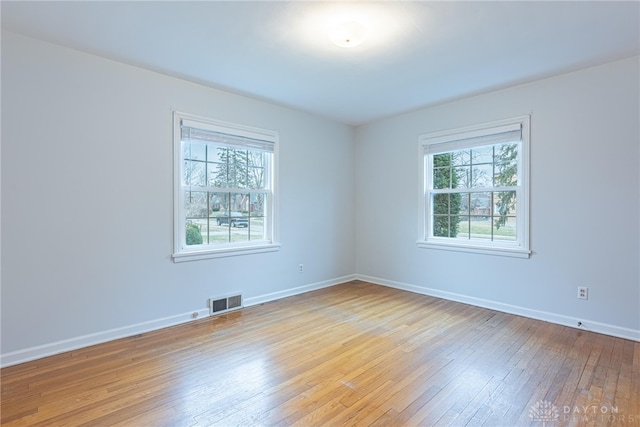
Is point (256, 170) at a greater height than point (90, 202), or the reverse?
point (256, 170)

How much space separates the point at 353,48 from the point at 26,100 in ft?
8.63

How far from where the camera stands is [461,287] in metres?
4.08

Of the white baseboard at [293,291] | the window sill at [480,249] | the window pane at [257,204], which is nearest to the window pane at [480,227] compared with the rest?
the window sill at [480,249]

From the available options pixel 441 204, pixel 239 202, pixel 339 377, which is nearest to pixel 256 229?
pixel 239 202

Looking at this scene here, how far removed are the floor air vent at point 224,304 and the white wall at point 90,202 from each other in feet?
0.26

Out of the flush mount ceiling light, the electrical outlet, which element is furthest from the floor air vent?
the electrical outlet

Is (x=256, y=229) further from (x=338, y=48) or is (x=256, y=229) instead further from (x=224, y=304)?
(x=338, y=48)

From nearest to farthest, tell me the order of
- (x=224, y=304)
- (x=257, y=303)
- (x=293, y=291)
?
(x=224, y=304) → (x=257, y=303) → (x=293, y=291)

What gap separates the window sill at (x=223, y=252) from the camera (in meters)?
3.38

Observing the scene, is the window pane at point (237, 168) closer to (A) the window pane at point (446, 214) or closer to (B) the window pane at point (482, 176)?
(A) the window pane at point (446, 214)

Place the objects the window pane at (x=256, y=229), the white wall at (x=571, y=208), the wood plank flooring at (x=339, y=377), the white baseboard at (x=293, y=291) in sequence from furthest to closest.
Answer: the window pane at (x=256, y=229)
the white baseboard at (x=293, y=291)
the white wall at (x=571, y=208)
the wood plank flooring at (x=339, y=377)

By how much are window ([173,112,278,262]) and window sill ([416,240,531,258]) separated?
207cm

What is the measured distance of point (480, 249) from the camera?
389cm

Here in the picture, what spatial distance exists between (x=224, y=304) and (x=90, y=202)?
1.70 metres
